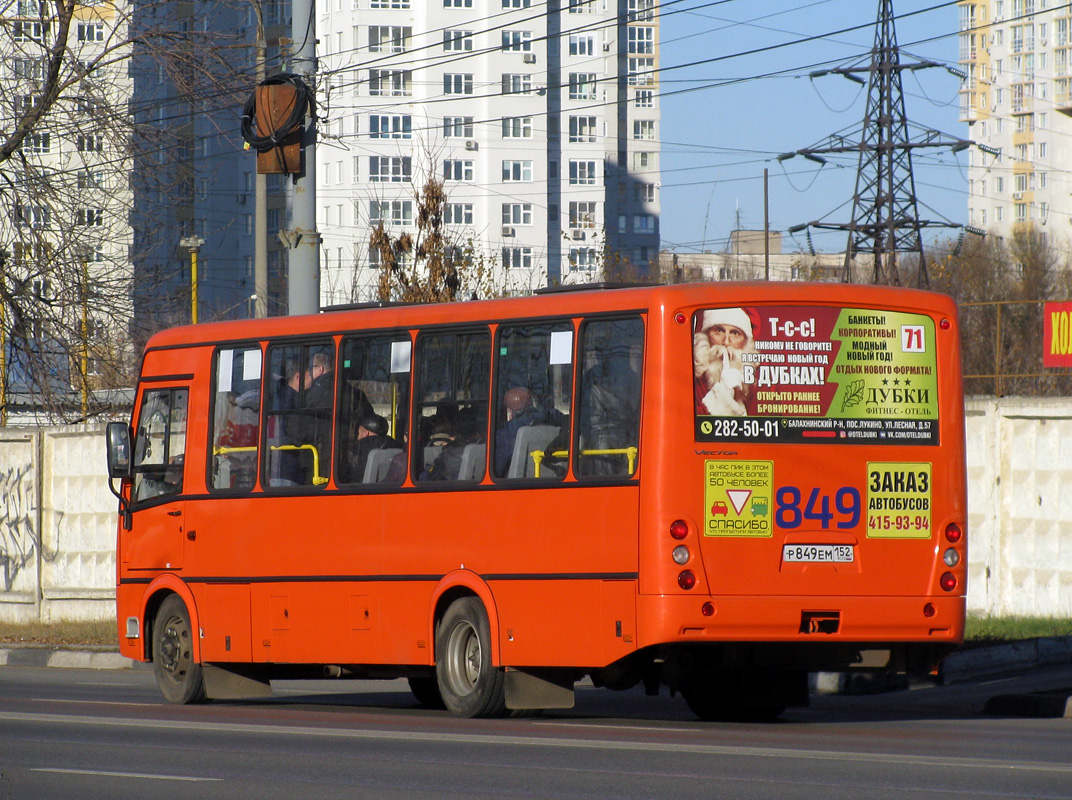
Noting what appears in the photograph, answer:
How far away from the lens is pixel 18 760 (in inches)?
374

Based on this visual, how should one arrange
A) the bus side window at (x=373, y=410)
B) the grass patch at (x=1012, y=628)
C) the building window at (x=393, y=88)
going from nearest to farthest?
the bus side window at (x=373, y=410) < the grass patch at (x=1012, y=628) < the building window at (x=393, y=88)

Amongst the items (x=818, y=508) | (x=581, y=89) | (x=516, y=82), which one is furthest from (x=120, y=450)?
(x=581, y=89)

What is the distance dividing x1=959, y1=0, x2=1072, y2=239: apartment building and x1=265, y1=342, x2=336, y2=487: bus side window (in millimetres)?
154686

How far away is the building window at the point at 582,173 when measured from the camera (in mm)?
131375

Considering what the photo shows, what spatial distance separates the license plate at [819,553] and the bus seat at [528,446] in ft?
5.19

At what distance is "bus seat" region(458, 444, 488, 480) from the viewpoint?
11844mm

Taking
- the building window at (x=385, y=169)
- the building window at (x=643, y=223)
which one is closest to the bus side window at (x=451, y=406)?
the building window at (x=385, y=169)

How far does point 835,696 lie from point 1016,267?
82.3m

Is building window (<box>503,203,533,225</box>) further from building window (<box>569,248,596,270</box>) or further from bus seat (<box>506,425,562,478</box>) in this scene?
bus seat (<box>506,425,562,478</box>)

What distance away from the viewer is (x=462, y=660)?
1204 centimetres

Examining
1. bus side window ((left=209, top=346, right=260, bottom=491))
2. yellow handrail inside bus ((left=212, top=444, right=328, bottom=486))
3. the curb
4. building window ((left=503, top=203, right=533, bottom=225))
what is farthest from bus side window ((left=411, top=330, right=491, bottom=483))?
building window ((left=503, top=203, right=533, bottom=225))

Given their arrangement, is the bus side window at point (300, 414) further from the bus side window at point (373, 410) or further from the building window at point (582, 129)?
the building window at point (582, 129)

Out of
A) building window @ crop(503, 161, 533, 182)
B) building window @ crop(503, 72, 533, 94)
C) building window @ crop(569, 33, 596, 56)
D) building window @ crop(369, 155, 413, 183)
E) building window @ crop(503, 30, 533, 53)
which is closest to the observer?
building window @ crop(369, 155, 413, 183)

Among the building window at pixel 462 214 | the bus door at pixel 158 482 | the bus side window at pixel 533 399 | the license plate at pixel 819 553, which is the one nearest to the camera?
the license plate at pixel 819 553
